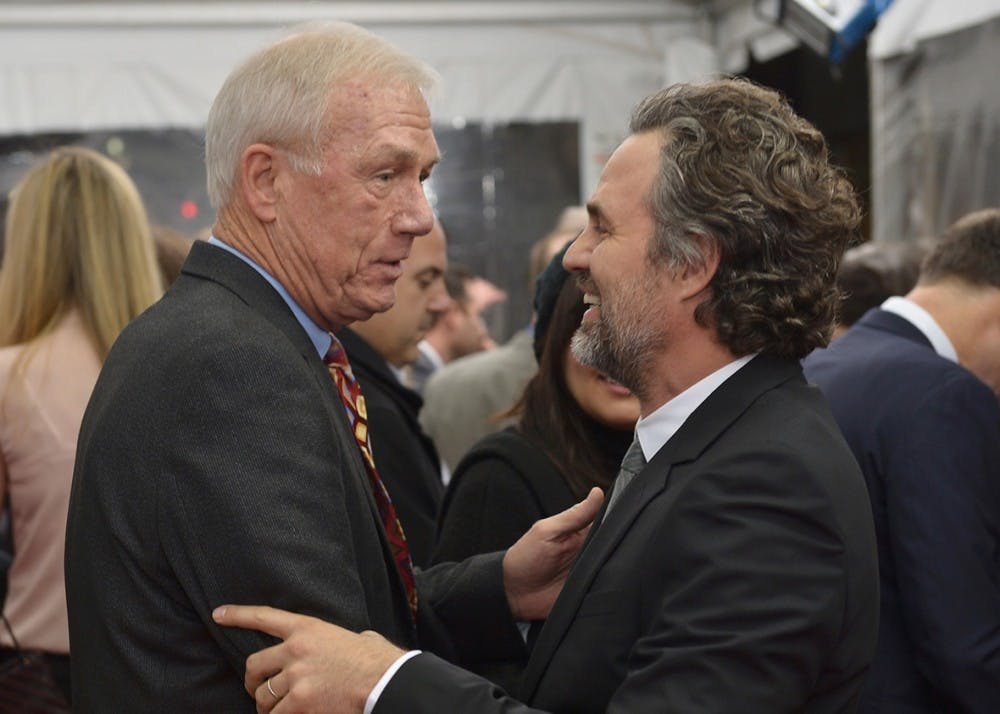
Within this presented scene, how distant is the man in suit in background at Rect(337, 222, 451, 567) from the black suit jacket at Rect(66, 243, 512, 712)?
1.03 meters

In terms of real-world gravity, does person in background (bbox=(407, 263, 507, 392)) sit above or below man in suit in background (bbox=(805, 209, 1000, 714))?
below

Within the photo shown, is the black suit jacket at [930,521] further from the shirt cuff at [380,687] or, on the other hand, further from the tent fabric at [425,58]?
the tent fabric at [425,58]

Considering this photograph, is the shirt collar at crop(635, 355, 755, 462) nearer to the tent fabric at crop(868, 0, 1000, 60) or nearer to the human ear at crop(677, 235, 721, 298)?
the human ear at crop(677, 235, 721, 298)

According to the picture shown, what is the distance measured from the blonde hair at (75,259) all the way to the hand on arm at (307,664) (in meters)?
1.29

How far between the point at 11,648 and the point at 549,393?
124 centimetres

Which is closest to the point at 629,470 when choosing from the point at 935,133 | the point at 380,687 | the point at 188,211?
the point at 380,687

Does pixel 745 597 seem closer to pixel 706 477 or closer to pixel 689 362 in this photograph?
pixel 706 477

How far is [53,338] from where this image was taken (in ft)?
8.44

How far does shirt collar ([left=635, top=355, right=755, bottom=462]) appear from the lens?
159cm

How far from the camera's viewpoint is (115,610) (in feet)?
4.89

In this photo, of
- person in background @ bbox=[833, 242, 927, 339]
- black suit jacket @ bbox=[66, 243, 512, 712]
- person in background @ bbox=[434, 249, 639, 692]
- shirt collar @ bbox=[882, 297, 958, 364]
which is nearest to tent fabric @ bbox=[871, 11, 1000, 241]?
person in background @ bbox=[833, 242, 927, 339]

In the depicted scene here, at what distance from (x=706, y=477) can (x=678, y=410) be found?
0.58 feet

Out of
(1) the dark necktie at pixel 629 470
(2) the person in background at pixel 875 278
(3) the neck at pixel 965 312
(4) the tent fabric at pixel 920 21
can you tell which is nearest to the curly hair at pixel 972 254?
(3) the neck at pixel 965 312

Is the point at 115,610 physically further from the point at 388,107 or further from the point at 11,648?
the point at 11,648
